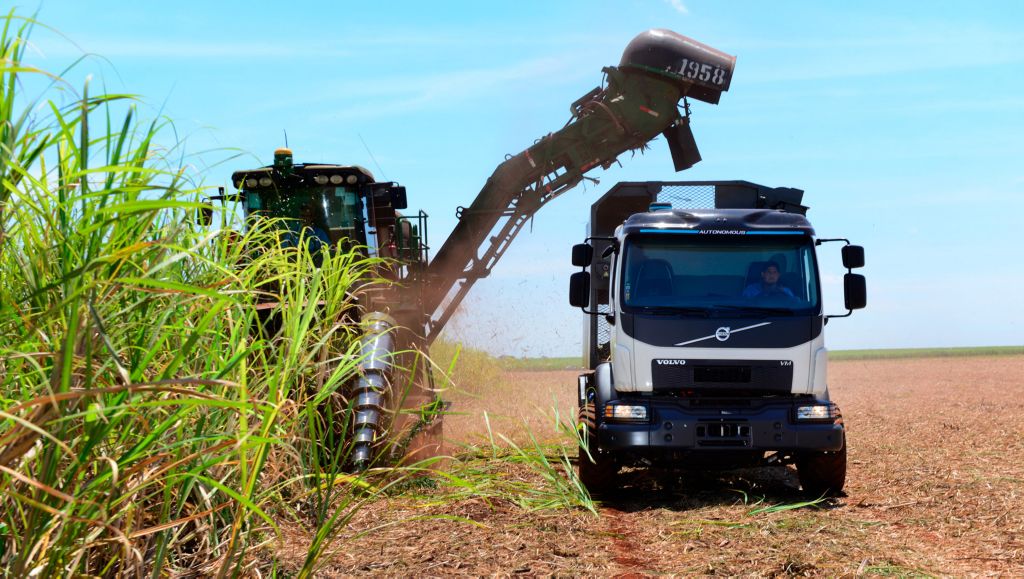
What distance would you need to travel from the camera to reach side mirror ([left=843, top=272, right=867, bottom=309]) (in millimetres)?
8680

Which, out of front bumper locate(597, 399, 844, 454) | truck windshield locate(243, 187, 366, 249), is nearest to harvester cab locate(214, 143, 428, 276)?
truck windshield locate(243, 187, 366, 249)

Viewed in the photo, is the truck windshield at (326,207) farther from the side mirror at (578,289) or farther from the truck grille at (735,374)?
the truck grille at (735,374)

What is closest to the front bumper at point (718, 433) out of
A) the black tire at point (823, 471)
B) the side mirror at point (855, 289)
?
the black tire at point (823, 471)

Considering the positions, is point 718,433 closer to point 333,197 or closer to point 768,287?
point 768,287

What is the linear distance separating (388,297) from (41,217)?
264 inches

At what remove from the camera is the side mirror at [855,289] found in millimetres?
8680

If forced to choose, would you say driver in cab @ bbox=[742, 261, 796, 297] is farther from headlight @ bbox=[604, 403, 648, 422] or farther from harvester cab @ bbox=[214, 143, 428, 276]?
harvester cab @ bbox=[214, 143, 428, 276]

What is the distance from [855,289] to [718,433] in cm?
200

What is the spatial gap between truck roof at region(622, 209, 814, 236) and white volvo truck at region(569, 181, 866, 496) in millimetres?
13

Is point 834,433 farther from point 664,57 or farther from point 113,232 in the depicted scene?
point 664,57

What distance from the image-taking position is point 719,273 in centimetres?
870

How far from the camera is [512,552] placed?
5.95m

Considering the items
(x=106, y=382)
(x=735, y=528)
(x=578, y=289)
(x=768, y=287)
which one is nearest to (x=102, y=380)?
(x=106, y=382)

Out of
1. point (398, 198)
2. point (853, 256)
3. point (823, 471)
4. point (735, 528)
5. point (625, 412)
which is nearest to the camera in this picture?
point (735, 528)
